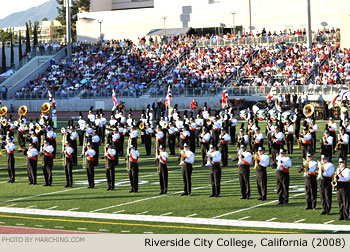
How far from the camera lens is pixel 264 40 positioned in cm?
4925

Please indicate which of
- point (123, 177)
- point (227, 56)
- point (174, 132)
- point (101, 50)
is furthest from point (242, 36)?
point (123, 177)

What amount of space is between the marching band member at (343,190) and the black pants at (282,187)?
201 centimetres

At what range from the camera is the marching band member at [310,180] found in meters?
16.3

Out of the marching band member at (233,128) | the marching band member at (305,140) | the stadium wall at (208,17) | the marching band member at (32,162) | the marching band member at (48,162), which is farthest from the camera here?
the stadium wall at (208,17)

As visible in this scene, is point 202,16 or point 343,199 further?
point 202,16

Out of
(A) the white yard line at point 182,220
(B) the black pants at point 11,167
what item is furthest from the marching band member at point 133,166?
(B) the black pants at point 11,167

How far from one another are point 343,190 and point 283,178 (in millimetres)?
2170

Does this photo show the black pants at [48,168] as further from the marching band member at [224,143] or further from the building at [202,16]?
the building at [202,16]

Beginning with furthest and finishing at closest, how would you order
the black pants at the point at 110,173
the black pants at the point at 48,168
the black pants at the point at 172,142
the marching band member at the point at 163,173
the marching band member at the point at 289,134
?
the black pants at the point at 172,142
the marching band member at the point at 289,134
the black pants at the point at 48,168
the black pants at the point at 110,173
the marching band member at the point at 163,173

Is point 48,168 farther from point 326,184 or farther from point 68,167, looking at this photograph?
point 326,184

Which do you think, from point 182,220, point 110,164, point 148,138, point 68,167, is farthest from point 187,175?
point 148,138

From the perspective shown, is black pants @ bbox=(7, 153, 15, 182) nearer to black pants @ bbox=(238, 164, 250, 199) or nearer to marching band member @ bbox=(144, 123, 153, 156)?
marching band member @ bbox=(144, 123, 153, 156)

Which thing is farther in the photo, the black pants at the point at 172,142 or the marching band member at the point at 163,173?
the black pants at the point at 172,142

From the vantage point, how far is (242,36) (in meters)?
52.0
